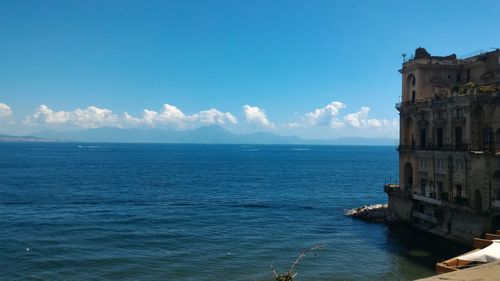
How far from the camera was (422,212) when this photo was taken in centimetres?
6228

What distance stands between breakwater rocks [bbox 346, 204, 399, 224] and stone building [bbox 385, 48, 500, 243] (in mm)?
1248

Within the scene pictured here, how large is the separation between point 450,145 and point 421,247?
1152cm

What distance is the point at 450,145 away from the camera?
180 feet

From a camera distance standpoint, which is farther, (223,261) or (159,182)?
(159,182)

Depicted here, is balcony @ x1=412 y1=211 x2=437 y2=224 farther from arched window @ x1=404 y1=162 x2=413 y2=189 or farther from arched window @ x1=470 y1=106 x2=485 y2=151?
arched window @ x1=470 y1=106 x2=485 y2=151

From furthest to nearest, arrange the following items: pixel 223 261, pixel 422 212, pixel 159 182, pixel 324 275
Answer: pixel 159 182
pixel 422 212
pixel 223 261
pixel 324 275

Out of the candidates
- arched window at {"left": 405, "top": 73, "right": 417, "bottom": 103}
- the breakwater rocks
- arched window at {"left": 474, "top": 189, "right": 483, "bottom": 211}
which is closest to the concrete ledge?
arched window at {"left": 474, "top": 189, "right": 483, "bottom": 211}

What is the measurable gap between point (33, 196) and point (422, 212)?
2533 inches

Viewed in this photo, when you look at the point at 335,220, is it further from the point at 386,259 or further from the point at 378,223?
the point at 386,259

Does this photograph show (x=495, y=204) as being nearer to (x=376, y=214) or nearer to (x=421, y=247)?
(x=421, y=247)

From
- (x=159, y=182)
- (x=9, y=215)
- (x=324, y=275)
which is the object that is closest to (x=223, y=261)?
(x=324, y=275)

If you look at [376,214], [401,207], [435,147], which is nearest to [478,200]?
[435,147]

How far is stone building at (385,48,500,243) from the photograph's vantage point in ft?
160

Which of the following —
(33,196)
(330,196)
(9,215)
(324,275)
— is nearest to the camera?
(324,275)
